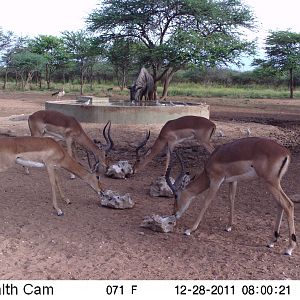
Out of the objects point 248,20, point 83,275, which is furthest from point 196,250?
point 248,20

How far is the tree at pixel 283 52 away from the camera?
3559 cm

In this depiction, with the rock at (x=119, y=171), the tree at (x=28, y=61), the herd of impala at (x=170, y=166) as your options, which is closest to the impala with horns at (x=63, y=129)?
the herd of impala at (x=170, y=166)

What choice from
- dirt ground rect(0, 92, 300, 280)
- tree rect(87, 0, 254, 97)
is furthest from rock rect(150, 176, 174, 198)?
tree rect(87, 0, 254, 97)

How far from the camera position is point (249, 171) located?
5016 mm

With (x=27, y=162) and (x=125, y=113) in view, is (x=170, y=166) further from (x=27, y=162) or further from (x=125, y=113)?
(x=125, y=113)

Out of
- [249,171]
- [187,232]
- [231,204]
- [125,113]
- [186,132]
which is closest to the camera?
[249,171]

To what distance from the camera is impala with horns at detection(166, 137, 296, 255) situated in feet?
15.5

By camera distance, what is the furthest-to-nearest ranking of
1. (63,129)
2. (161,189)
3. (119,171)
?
(63,129), (119,171), (161,189)

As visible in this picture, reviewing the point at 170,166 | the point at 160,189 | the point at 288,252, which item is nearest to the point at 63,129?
the point at 160,189

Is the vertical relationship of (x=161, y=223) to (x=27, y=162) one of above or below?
below

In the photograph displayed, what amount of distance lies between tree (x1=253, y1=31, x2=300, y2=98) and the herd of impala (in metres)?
29.5

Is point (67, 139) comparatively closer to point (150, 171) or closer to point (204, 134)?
point (150, 171)

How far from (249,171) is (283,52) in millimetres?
33748

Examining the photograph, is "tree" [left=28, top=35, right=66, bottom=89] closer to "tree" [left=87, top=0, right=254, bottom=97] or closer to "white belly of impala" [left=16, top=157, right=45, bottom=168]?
"tree" [left=87, top=0, right=254, bottom=97]
